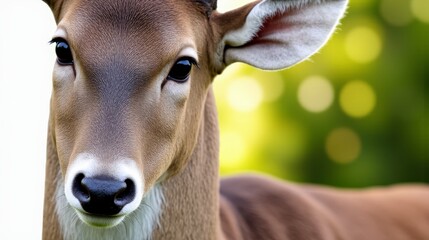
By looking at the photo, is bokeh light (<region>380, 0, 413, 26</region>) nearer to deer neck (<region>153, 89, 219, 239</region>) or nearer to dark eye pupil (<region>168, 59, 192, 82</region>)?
deer neck (<region>153, 89, 219, 239</region>)

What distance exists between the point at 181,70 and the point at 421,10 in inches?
414

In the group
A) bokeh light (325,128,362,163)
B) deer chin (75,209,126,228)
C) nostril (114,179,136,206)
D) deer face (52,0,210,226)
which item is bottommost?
bokeh light (325,128,362,163)

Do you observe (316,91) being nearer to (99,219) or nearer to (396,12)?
(396,12)

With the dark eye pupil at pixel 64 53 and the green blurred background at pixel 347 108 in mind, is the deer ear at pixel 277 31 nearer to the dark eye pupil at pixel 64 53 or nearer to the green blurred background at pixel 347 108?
the dark eye pupil at pixel 64 53

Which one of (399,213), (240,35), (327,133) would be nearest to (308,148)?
(327,133)

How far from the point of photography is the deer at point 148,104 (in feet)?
13.8

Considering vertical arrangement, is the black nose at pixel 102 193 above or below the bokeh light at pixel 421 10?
below

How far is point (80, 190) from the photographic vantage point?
13.5ft

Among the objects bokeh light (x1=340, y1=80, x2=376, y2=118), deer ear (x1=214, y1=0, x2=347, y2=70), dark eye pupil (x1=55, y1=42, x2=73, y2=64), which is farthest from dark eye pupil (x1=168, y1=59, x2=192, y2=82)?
bokeh light (x1=340, y1=80, x2=376, y2=118)

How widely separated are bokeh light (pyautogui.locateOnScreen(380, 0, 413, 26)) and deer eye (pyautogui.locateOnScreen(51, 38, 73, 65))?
10.6 meters

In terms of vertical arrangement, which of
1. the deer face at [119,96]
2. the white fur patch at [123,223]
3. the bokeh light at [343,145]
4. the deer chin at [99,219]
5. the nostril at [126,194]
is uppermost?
the deer face at [119,96]

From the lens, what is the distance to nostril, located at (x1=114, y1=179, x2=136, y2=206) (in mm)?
4117

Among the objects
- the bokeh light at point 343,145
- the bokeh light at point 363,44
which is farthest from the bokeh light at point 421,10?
the bokeh light at point 343,145

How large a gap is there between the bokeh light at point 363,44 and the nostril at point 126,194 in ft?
34.4
